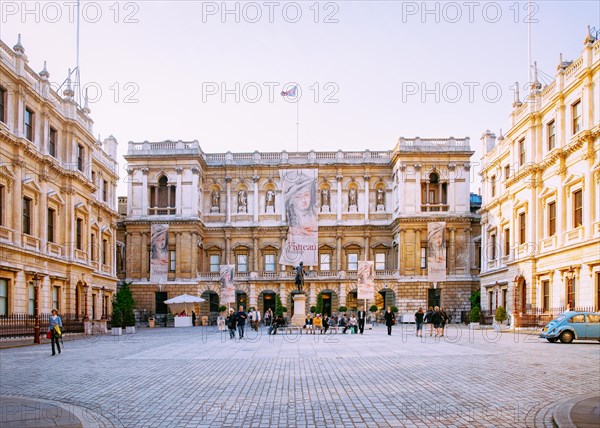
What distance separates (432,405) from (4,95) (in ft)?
86.0

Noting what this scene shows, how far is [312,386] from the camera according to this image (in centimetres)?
1317

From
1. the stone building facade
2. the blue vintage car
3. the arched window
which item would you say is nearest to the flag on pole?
the arched window

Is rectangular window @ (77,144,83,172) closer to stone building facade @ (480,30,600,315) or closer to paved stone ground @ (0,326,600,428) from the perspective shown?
paved stone ground @ (0,326,600,428)

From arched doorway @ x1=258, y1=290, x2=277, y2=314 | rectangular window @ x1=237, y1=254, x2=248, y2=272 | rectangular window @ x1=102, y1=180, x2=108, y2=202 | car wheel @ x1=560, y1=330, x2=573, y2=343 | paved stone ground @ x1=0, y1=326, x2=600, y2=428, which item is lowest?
arched doorway @ x1=258, y1=290, x2=277, y2=314

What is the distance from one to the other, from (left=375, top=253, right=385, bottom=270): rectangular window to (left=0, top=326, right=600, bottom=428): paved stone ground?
1731 inches

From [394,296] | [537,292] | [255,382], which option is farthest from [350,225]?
[255,382]

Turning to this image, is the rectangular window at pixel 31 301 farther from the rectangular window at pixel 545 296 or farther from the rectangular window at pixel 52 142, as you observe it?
the rectangular window at pixel 545 296

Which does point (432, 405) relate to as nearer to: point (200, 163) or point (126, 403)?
point (126, 403)

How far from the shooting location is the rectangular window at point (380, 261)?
66.0m

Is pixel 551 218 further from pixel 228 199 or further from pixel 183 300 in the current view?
pixel 228 199

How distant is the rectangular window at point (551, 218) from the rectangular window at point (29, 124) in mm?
27791

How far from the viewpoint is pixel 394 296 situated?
62.8 meters

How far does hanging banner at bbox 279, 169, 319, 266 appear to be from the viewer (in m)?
46.7

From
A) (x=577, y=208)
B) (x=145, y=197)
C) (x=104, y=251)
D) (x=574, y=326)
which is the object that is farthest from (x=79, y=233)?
(x=574, y=326)
